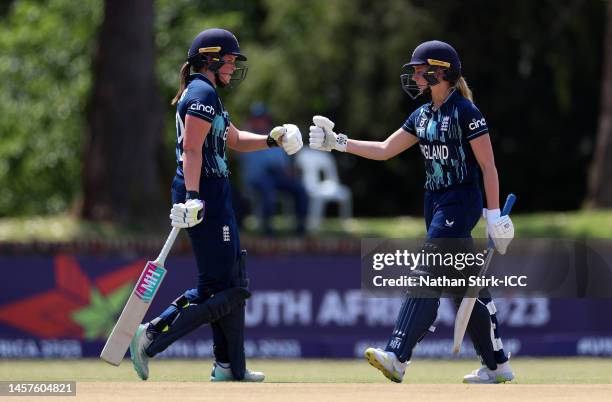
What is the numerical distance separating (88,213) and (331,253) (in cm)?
316

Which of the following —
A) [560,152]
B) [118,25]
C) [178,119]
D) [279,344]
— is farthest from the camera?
[560,152]

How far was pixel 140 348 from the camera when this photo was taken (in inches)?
301

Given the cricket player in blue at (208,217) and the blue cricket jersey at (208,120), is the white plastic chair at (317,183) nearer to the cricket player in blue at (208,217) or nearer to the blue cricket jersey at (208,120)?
the cricket player in blue at (208,217)

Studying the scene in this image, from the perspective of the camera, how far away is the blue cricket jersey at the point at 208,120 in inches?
297

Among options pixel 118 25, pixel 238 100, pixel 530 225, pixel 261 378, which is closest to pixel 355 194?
pixel 238 100

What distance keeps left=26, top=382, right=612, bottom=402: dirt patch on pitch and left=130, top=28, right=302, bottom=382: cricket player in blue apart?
53 centimetres

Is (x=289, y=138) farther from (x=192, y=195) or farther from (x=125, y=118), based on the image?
(x=125, y=118)

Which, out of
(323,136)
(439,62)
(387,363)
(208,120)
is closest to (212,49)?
(208,120)

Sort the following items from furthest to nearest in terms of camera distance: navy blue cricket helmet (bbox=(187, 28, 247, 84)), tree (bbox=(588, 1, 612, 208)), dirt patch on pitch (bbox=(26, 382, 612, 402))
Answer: tree (bbox=(588, 1, 612, 208)), navy blue cricket helmet (bbox=(187, 28, 247, 84)), dirt patch on pitch (bbox=(26, 382, 612, 402))

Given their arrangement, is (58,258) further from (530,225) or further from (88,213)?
(530,225)

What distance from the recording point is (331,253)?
13039mm

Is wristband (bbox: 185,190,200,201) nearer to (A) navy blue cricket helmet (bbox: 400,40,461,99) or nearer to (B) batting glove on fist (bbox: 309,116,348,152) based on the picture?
(B) batting glove on fist (bbox: 309,116,348,152)


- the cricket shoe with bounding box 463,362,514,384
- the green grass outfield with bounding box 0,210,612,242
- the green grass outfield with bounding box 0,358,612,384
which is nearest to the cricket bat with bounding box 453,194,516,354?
the cricket shoe with bounding box 463,362,514,384

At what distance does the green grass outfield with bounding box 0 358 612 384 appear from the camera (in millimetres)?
8484
